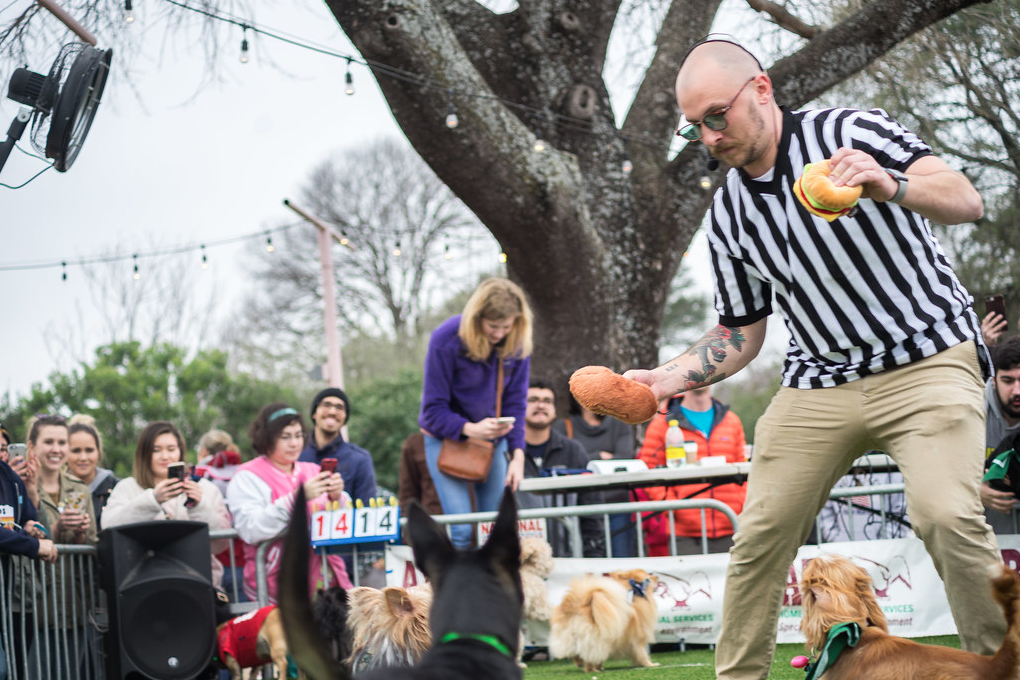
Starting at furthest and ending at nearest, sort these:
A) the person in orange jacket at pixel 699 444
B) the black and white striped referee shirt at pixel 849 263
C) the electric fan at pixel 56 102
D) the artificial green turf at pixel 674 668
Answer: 1. the person in orange jacket at pixel 699 444
2. the electric fan at pixel 56 102
3. the artificial green turf at pixel 674 668
4. the black and white striped referee shirt at pixel 849 263

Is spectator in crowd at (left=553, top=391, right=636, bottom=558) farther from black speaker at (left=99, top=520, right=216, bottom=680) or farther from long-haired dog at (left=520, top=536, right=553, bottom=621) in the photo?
black speaker at (left=99, top=520, right=216, bottom=680)

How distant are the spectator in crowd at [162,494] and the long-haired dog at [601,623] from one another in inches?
90.4

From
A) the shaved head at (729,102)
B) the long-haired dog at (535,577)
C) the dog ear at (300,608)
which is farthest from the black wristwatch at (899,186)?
the long-haired dog at (535,577)

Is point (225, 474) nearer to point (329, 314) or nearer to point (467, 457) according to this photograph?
point (467, 457)

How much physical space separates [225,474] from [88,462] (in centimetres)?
113

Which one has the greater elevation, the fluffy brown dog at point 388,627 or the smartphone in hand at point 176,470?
the smartphone in hand at point 176,470

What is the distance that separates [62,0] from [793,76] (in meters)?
5.98

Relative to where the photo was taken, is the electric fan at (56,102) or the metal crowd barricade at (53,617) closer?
the metal crowd barricade at (53,617)

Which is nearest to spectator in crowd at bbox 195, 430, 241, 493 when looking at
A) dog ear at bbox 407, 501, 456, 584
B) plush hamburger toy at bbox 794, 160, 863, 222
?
dog ear at bbox 407, 501, 456, 584

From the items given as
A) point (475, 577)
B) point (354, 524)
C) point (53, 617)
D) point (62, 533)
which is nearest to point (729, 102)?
point (475, 577)

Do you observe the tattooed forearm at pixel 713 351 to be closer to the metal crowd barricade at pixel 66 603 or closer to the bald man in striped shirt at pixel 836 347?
the bald man in striped shirt at pixel 836 347

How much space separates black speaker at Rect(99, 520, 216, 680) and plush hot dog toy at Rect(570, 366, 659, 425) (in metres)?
3.38

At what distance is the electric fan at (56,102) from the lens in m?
5.59

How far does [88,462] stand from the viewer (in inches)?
283
